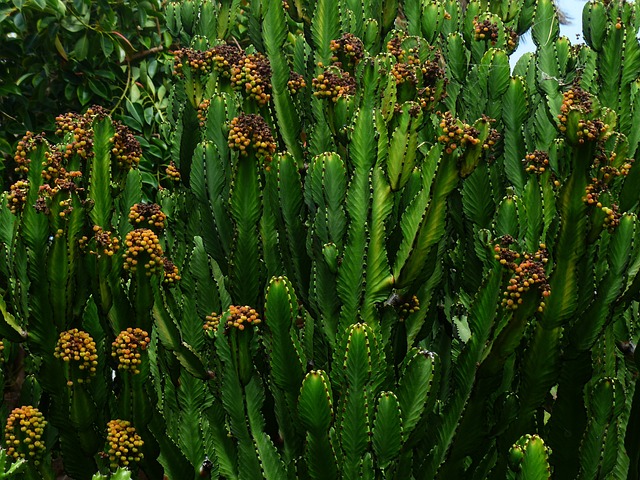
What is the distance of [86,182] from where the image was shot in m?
4.21

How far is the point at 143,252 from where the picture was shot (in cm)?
384

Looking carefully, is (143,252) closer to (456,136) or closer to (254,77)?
(254,77)

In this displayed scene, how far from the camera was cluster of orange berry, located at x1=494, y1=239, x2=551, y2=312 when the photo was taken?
340cm

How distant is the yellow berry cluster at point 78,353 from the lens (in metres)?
3.76

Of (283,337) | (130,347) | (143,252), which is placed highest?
(143,252)

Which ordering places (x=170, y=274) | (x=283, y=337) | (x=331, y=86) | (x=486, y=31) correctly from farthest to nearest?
(x=486, y=31) < (x=170, y=274) < (x=331, y=86) < (x=283, y=337)

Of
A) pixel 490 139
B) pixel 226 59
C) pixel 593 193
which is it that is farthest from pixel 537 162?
pixel 226 59

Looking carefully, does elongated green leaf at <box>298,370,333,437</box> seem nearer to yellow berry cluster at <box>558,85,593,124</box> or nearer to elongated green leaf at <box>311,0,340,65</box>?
yellow berry cluster at <box>558,85,593,124</box>

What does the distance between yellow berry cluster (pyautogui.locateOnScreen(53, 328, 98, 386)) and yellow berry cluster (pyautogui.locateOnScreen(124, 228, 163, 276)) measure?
1.14ft

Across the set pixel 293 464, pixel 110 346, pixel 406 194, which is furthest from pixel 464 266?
pixel 110 346

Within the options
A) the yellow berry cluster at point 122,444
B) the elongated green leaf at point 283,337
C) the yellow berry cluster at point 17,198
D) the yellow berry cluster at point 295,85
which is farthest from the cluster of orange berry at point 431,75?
the yellow berry cluster at point 122,444

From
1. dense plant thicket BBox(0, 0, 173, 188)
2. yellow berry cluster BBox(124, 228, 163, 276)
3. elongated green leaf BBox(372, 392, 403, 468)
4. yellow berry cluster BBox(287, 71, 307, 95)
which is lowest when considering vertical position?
elongated green leaf BBox(372, 392, 403, 468)

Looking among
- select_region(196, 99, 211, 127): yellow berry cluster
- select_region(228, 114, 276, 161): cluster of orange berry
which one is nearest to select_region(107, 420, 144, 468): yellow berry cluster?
select_region(228, 114, 276, 161): cluster of orange berry

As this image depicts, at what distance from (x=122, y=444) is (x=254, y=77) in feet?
5.50
